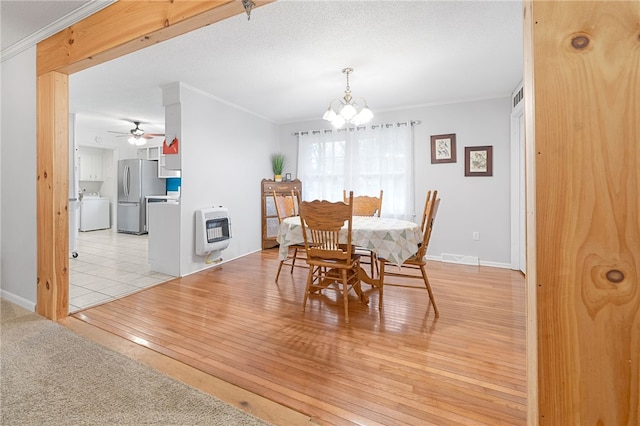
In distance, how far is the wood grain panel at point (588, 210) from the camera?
69 centimetres

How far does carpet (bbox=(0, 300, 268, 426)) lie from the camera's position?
1.29 m

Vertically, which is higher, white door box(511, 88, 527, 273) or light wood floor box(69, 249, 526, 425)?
white door box(511, 88, 527, 273)

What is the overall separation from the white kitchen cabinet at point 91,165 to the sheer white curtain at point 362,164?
594cm

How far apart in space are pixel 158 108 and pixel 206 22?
3621 mm

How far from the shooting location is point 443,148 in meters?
4.31

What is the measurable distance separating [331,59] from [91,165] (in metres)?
7.65

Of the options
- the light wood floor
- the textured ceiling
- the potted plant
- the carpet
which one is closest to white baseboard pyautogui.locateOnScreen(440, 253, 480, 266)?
the light wood floor

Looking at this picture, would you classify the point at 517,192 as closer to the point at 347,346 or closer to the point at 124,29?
the point at 347,346

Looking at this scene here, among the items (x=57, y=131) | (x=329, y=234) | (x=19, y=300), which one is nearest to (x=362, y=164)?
(x=329, y=234)

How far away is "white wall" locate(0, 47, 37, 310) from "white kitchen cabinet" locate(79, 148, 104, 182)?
5.62 metres

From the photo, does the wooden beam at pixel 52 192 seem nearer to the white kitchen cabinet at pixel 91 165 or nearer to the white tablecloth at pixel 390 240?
the white tablecloth at pixel 390 240

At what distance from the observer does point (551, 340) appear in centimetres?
75

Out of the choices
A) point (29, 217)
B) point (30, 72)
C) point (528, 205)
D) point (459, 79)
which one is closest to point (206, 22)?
point (528, 205)

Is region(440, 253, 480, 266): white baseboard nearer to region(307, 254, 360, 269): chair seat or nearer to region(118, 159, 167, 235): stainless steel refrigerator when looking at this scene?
region(307, 254, 360, 269): chair seat
